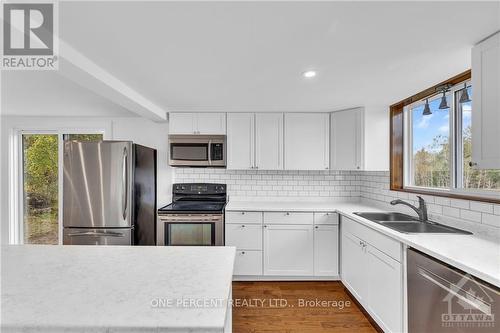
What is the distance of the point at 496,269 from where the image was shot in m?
1.20

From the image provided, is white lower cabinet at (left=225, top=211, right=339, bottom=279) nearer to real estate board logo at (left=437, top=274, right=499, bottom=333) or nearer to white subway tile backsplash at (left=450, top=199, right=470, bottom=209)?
white subway tile backsplash at (left=450, top=199, right=470, bottom=209)

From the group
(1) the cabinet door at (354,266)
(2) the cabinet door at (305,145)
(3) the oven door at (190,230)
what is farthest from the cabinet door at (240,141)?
(1) the cabinet door at (354,266)

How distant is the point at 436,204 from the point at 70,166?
3707 millimetres

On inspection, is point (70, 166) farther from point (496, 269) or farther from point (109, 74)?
point (496, 269)

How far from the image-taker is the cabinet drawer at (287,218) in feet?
9.72

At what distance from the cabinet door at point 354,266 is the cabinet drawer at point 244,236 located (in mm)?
978

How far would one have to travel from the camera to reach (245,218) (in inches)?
118

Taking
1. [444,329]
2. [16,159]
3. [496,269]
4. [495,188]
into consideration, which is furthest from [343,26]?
[16,159]

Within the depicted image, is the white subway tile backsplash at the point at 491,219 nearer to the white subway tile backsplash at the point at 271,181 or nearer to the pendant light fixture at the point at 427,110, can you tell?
the pendant light fixture at the point at 427,110

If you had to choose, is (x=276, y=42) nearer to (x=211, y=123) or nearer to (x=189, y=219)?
(x=211, y=123)

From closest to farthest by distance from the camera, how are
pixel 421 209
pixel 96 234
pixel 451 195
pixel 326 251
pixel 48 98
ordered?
pixel 451 195 → pixel 421 209 → pixel 96 234 → pixel 48 98 → pixel 326 251

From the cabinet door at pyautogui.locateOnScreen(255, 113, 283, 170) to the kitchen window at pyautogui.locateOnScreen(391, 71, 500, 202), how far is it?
1.36m

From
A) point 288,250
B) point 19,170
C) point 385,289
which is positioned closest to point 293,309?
point 288,250

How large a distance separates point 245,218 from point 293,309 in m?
1.08
